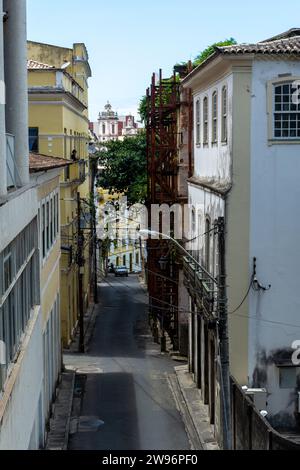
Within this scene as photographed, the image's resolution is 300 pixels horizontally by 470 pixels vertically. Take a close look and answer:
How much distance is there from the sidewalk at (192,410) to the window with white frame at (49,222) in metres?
6.23

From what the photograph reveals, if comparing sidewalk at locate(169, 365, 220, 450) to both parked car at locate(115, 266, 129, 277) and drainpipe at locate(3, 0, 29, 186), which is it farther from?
parked car at locate(115, 266, 129, 277)

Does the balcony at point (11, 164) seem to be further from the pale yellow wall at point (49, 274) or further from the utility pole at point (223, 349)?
the pale yellow wall at point (49, 274)

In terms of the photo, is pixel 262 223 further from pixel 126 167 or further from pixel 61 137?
pixel 126 167

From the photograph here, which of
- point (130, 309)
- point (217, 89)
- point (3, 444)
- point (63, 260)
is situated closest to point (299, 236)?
point (217, 89)

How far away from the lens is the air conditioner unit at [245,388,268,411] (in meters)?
21.1

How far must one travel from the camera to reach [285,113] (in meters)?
21.1

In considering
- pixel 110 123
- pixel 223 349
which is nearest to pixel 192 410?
pixel 223 349

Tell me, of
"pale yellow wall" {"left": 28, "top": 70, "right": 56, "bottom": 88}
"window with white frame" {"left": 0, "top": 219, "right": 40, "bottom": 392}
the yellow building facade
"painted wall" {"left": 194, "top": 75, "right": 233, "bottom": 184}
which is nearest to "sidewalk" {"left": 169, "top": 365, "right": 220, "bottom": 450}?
"window with white frame" {"left": 0, "top": 219, "right": 40, "bottom": 392}

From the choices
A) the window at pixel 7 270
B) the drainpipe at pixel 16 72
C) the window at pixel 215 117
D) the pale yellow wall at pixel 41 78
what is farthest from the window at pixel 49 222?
the pale yellow wall at pixel 41 78

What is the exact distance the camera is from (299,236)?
21422 mm

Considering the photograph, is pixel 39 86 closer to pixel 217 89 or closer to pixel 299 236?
pixel 217 89

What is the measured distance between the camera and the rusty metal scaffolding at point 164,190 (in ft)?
117

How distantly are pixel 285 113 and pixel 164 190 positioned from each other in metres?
15.6
